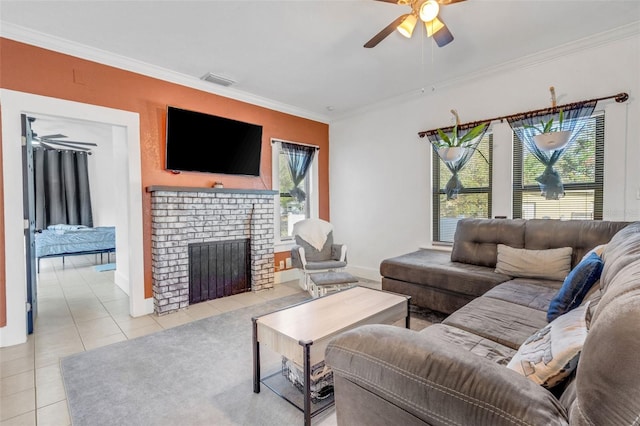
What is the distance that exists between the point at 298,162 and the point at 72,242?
15.4 ft

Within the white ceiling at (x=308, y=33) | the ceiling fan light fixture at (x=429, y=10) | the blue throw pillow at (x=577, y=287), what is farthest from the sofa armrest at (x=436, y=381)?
the white ceiling at (x=308, y=33)

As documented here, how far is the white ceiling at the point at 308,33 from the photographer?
2.43 metres

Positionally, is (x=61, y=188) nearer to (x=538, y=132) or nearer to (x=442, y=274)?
(x=442, y=274)

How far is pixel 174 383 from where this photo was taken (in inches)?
82.7

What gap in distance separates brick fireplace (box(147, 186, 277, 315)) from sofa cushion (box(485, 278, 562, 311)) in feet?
9.42

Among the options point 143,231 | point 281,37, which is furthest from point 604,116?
point 143,231

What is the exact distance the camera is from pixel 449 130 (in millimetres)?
3914

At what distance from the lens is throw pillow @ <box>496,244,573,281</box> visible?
105 inches

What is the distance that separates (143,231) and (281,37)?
252cm

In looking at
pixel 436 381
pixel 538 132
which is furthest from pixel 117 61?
pixel 538 132

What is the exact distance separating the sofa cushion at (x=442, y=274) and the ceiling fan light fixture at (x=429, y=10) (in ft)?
7.09

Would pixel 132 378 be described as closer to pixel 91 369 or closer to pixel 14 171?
pixel 91 369

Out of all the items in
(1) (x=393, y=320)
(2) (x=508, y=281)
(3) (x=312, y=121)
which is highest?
(3) (x=312, y=121)

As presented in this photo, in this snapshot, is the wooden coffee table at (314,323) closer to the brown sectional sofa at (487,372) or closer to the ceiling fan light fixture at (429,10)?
the brown sectional sofa at (487,372)
